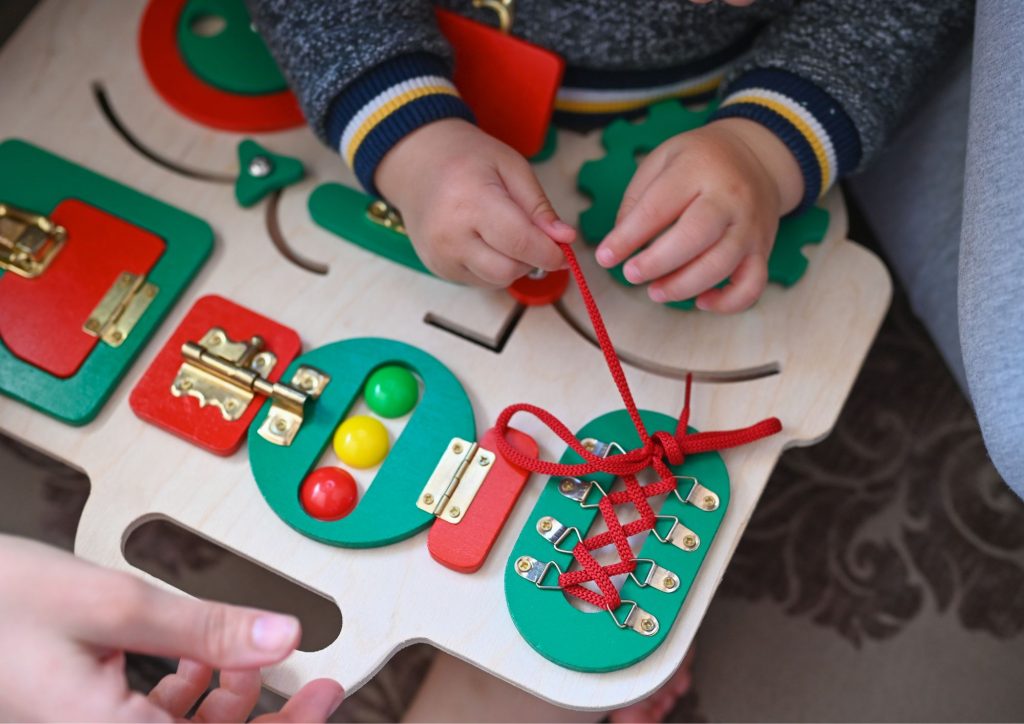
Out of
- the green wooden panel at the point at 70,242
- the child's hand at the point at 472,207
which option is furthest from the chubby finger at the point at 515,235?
the green wooden panel at the point at 70,242

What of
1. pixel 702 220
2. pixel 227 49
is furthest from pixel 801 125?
pixel 227 49

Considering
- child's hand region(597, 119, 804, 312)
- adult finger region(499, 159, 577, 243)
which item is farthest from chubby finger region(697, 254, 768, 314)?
adult finger region(499, 159, 577, 243)

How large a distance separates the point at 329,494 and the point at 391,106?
256 millimetres

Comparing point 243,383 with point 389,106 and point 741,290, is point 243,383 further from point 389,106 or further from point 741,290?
point 741,290

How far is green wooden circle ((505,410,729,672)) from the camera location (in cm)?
57

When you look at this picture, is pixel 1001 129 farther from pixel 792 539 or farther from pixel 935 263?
pixel 792 539

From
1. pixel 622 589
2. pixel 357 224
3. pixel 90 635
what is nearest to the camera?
pixel 90 635

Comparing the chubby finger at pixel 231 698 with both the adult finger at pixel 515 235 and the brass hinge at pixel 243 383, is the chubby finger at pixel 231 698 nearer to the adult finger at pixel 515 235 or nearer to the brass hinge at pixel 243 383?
the brass hinge at pixel 243 383

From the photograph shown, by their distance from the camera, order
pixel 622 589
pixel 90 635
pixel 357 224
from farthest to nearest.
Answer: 1. pixel 357 224
2. pixel 622 589
3. pixel 90 635

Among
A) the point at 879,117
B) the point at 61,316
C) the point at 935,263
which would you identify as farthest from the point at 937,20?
the point at 61,316

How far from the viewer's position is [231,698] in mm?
535

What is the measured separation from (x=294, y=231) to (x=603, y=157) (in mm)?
228

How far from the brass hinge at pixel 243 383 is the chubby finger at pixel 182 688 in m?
0.14

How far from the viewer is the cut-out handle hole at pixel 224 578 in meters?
0.76
